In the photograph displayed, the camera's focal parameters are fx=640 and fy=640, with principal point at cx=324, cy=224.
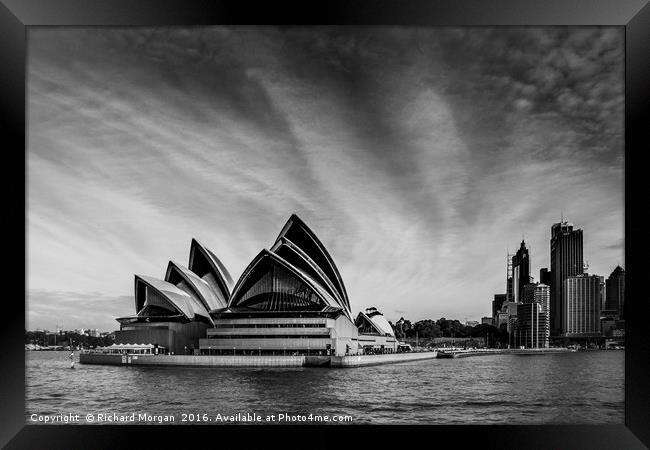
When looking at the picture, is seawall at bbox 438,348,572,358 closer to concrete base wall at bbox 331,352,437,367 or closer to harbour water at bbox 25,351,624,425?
concrete base wall at bbox 331,352,437,367

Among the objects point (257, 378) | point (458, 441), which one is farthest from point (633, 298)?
point (257, 378)

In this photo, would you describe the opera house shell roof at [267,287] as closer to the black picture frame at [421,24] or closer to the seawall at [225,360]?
the seawall at [225,360]

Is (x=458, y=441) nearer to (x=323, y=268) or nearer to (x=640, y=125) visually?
(x=640, y=125)

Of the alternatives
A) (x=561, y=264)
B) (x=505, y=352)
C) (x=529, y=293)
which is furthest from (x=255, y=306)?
(x=505, y=352)

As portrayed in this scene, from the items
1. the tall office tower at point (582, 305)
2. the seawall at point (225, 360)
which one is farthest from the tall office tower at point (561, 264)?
the seawall at point (225, 360)

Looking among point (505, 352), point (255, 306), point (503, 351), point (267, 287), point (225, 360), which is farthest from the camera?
point (503, 351)

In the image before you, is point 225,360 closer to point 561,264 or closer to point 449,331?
point 561,264

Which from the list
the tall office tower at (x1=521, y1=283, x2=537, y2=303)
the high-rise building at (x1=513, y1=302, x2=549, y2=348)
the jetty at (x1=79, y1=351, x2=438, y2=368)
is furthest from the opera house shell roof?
the high-rise building at (x1=513, y1=302, x2=549, y2=348)
